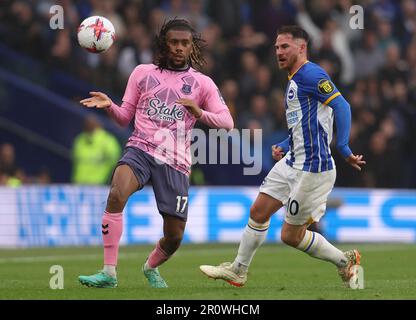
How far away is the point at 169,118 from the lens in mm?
10312

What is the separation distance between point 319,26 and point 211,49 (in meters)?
2.19

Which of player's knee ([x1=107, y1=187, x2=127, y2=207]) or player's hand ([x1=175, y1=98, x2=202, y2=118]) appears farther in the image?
player's knee ([x1=107, y1=187, x2=127, y2=207])

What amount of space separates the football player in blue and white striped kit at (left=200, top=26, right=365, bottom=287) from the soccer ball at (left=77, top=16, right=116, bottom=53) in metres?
1.56

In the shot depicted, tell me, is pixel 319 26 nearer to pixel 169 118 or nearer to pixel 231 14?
pixel 231 14

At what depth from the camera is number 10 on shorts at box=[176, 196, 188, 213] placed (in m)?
10.3

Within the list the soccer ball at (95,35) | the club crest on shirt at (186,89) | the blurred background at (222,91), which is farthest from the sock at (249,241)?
the blurred background at (222,91)

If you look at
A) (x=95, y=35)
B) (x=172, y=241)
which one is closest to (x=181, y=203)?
(x=172, y=241)

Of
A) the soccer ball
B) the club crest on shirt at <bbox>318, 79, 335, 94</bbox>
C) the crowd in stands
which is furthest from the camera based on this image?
the crowd in stands

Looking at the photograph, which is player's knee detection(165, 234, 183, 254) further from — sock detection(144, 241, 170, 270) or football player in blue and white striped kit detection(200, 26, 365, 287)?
football player in blue and white striped kit detection(200, 26, 365, 287)

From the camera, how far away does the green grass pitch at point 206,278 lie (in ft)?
31.4

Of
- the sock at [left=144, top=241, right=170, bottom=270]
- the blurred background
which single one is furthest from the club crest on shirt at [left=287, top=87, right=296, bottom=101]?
the blurred background

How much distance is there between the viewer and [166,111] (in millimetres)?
10320

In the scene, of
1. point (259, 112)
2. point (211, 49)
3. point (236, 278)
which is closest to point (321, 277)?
point (236, 278)

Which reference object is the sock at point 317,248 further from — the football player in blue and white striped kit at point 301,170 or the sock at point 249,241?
the sock at point 249,241
